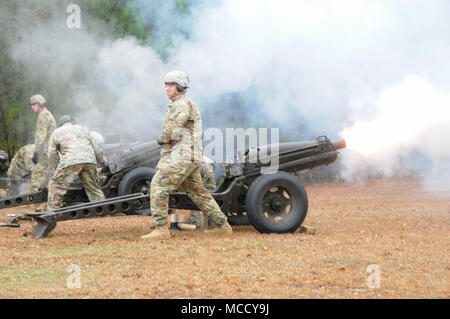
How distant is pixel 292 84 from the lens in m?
12.3

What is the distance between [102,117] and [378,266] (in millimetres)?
9652

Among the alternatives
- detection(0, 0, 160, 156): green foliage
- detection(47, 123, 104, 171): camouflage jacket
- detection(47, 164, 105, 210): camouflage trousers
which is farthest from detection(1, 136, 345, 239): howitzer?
detection(0, 0, 160, 156): green foliage

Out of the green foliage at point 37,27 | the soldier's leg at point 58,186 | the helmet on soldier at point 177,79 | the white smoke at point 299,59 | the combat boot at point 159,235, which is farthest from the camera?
the green foliage at point 37,27

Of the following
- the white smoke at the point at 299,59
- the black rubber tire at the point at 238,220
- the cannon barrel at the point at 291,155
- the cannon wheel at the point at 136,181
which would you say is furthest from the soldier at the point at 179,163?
the white smoke at the point at 299,59

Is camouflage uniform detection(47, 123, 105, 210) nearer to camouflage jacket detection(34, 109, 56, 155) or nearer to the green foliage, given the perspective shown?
camouflage jacket detection(34, 109, 56, 155)

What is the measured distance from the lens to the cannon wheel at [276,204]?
8102 millimetres

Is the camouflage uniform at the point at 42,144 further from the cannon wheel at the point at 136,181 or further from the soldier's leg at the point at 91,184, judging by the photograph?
the soldier's leg at the point at 91,184

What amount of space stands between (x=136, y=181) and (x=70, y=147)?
1.53 meters

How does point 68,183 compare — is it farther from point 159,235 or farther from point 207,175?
point 159,235

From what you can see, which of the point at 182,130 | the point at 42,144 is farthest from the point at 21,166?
the point at 182,130

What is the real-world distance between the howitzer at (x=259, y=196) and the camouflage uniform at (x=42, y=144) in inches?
128

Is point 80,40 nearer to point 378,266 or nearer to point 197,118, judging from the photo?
point 197,118

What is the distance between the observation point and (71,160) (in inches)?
381

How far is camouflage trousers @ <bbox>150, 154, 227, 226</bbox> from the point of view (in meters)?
7.79
